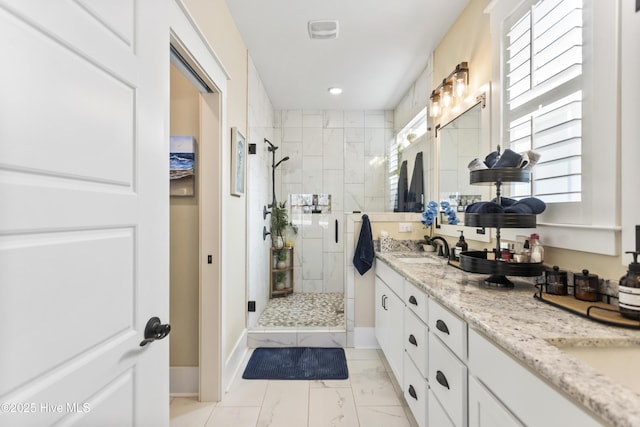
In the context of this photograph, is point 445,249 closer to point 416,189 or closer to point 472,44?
point 416,189

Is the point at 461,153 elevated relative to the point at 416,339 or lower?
elevated

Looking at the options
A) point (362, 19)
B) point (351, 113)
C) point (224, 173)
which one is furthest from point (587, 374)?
point (351, 113)

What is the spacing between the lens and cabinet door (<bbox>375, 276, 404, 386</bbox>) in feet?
6.50

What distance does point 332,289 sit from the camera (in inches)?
134

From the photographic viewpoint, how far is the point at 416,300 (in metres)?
1.64

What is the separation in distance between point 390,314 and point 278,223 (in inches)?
71.2

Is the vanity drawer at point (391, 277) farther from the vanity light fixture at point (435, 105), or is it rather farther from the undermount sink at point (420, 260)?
the vanity light fixture at point (435, 105)

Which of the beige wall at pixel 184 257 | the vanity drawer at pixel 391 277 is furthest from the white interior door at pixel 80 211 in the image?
the vanity drawer at pixel 391 277

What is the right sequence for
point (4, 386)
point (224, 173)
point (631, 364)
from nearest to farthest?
1. point (4, 386)
2. point (631, 364)
3. point (224, 173)

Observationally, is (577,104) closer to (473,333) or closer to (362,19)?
(473,333)

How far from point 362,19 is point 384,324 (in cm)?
238

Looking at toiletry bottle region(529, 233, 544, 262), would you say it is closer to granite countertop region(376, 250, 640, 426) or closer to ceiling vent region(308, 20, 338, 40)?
granite countertop region(376, 250, 640, 426)

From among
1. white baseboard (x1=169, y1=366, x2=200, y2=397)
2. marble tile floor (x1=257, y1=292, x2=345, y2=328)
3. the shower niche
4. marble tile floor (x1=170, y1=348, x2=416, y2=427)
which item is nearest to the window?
marble tile floor (x1=170, y1=348, x2=416, y2=427)

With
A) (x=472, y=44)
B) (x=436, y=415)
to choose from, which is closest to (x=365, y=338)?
(x=436, y=415)
